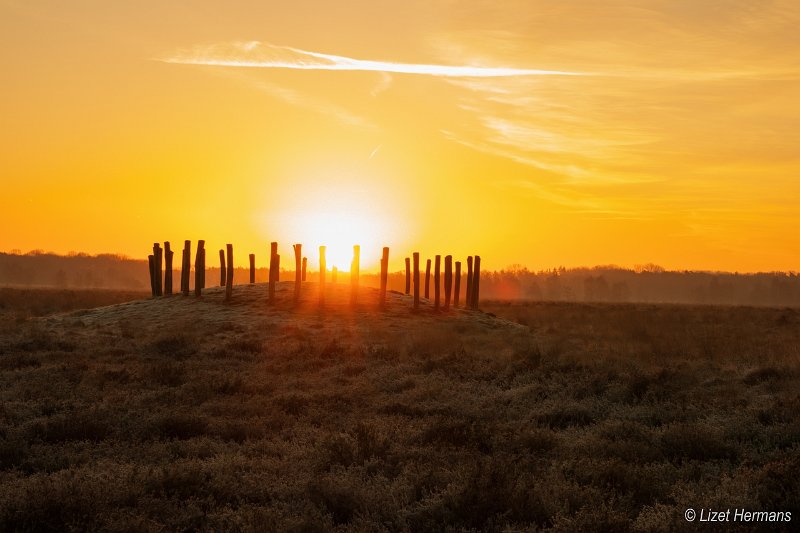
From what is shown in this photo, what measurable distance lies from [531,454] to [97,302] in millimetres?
46928

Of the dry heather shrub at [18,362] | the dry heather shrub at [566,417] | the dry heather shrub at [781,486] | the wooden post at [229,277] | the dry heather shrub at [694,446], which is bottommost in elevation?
the dry heather shrub at [18,362]

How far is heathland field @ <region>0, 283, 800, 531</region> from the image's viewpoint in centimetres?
693

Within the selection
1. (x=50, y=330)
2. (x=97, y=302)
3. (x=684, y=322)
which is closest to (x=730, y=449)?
(x=50, y=330)

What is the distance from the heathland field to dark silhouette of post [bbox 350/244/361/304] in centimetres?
1149

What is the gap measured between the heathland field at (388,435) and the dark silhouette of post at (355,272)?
11.5m

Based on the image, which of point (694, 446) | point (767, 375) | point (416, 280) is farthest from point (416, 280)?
point (694, 446)

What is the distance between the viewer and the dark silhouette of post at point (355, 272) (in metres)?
34.7

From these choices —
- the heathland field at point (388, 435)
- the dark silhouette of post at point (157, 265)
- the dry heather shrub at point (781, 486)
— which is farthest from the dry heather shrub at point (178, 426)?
the dark silhouette of post at point (157, 265)

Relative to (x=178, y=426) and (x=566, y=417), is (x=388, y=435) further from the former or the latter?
(x=566, y=417)

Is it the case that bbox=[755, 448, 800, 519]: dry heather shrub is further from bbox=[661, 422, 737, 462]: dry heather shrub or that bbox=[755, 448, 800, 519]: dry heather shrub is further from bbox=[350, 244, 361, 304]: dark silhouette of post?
bbox=[350, 244, 361, 304]: dark silhouette of post

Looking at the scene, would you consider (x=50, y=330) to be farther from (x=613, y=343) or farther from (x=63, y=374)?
(x=613, y=343)

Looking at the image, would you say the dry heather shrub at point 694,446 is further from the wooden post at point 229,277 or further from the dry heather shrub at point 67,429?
the wooden post at point 229,277

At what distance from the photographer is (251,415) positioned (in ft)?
39.7

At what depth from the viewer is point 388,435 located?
10125 mm
